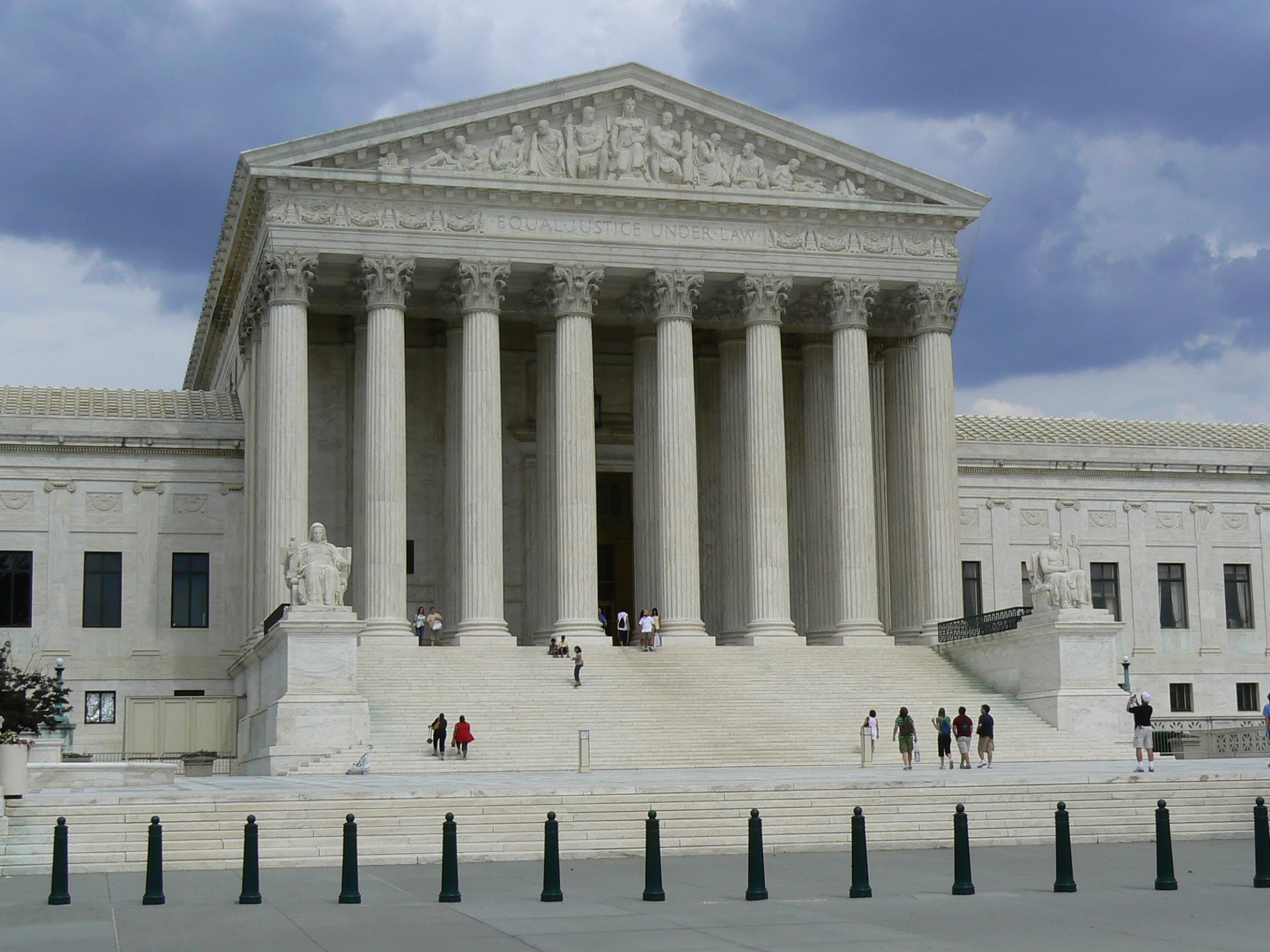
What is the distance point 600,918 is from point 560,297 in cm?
3894

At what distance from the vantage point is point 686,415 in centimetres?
5716

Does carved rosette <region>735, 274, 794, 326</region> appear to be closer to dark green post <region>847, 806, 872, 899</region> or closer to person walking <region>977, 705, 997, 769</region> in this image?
person walking <region>977, 705, 997, 769</region>

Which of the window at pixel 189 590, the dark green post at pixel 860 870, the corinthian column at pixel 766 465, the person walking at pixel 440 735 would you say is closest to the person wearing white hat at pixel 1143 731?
the person walking at pixel 440 735

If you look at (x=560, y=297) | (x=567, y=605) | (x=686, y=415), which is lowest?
(x=567, y=605)

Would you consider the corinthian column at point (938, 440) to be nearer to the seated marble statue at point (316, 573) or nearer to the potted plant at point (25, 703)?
the seated marble statue at point (316, 573)

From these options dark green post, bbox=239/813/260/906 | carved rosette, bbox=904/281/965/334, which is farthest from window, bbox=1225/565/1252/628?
dark green post, bbox=239/813/260/906

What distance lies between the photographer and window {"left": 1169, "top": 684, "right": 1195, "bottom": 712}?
68.1 metres

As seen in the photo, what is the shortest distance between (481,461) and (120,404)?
16472mm

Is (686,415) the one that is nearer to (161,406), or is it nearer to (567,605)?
(567,605)

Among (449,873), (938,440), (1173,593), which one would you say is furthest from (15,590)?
(1173,593)

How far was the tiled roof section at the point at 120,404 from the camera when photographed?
2430 inches

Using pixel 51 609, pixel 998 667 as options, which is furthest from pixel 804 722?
pixel 51 609

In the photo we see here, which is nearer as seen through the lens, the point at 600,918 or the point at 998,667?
the point at 600,918

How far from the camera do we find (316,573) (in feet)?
152
